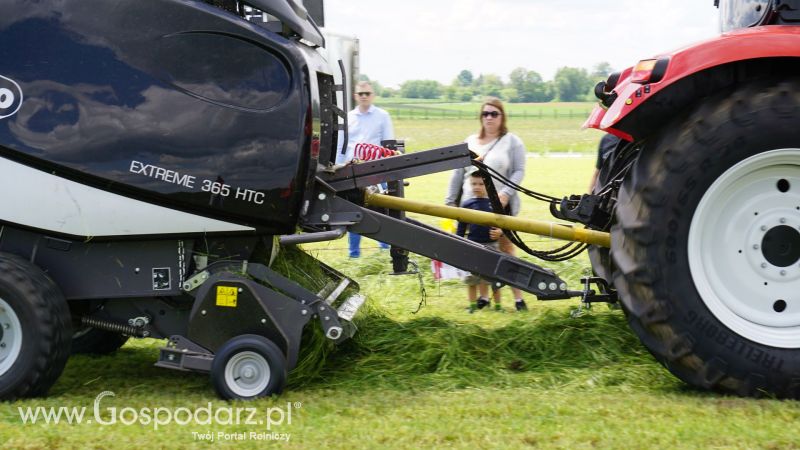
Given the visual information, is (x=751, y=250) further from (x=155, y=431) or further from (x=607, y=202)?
(x=155, y=431)

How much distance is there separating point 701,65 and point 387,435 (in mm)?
2182

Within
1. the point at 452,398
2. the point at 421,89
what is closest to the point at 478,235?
the point at 452,398

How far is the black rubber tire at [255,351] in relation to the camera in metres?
4.83

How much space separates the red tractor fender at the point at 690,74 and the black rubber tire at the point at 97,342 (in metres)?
3.07

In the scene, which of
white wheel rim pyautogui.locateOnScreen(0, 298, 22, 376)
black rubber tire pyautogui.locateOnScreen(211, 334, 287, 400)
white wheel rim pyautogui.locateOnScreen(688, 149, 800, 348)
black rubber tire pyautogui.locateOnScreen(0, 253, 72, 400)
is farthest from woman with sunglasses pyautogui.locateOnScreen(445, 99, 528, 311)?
white wheel rim pyautogui.locateOnScreen(0, 298, 22, 376)

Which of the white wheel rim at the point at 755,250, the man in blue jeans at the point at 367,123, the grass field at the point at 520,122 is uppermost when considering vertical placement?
the man in blue jeans at the point at 367,123

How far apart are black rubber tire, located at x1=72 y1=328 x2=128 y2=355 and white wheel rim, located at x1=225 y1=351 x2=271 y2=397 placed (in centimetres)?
130

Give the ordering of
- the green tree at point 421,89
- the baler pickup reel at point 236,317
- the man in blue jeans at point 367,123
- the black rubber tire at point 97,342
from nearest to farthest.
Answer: the baler pickup reel at point 236,317
the black rubber tire at point 97,342
the man in blue jeans at point 367,123
the green tree at point 421,89

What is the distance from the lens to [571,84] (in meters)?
41.2

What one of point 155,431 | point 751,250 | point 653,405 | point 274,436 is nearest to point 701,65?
point 751,250

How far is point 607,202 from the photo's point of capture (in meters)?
5.73

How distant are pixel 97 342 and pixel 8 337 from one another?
3.61 feet

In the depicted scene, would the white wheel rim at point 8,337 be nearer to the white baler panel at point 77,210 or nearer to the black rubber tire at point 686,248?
the white baler panel at point 77,210

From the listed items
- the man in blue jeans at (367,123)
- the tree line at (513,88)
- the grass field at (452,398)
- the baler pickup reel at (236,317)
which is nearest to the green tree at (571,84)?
the tree line at (513,88)
